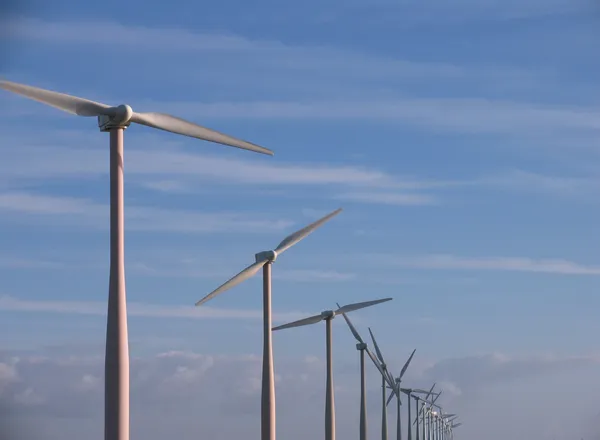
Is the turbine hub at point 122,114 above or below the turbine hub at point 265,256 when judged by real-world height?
above

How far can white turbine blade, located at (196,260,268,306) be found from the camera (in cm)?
7538

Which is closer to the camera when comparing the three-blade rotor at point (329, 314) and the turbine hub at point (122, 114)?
the turbine hub at point (122, 114)

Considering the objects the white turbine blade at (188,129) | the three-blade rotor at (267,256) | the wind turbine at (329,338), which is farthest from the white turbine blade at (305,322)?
the white turbine blade at (188,129)

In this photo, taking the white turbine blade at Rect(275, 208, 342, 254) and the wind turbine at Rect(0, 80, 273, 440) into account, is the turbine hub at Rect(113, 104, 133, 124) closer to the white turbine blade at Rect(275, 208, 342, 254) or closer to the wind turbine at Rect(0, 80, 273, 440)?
the wind turbine at Rect(0, 80, 273, 440)

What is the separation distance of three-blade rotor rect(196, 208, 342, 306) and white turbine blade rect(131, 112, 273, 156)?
1665 cm

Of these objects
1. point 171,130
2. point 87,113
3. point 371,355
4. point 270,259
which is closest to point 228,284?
point 270,259

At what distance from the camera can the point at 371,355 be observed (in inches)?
5335

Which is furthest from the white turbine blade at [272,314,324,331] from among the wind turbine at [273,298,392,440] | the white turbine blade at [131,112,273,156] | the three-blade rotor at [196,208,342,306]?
the white turbine blade at [131,112,273,156]

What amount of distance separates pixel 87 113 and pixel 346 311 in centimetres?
6571

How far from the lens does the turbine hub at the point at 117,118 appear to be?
165 feet

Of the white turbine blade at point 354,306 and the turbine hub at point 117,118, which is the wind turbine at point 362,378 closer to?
the white turbine blade at point 354,306

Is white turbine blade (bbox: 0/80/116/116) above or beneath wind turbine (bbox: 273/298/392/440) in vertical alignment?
above

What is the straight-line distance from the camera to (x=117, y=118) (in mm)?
50500

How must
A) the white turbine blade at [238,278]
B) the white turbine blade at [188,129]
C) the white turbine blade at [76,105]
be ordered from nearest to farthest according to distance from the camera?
the white turbine blade at [76,105]
the white turbine blade at [188,129]
the white turbine blade at [238,278]
